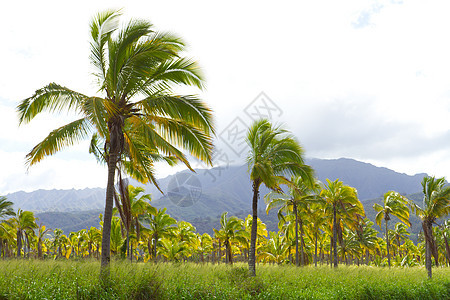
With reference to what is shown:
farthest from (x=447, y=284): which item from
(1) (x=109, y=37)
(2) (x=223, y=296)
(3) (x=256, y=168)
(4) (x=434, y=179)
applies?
(1) (x=109, y=37)

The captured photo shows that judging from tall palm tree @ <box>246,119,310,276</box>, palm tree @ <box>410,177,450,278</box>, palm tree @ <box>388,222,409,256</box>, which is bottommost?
palm tree @ <box>388,222,409,256</box>

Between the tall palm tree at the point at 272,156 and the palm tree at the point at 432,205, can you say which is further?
→ the palm tree at the point at 432,205

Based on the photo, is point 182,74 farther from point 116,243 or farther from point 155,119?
point 116,243

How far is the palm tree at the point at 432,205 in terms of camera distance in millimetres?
23250

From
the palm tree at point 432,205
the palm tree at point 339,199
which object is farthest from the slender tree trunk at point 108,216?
the palm tree at point 339,199

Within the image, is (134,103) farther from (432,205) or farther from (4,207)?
(4,207)

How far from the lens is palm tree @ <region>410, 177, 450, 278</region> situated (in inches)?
915

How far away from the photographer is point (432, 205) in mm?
23922

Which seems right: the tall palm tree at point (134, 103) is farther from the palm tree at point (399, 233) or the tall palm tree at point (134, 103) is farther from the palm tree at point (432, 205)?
the palm tree at point (399, 233)

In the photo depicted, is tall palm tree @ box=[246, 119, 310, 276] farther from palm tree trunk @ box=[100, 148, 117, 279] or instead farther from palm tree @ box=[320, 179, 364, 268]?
palm tree @ box=[320, 179, 364, 268]

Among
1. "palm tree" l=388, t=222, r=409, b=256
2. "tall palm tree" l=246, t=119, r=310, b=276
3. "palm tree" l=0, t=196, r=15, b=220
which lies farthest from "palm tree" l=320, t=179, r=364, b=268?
"palm tree" l=388, t=222, r=409, b=256

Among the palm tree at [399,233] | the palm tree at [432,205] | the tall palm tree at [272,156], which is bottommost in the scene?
the palm tree at [399,233]

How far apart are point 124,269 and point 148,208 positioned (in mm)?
18225

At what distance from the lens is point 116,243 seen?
29062mm
